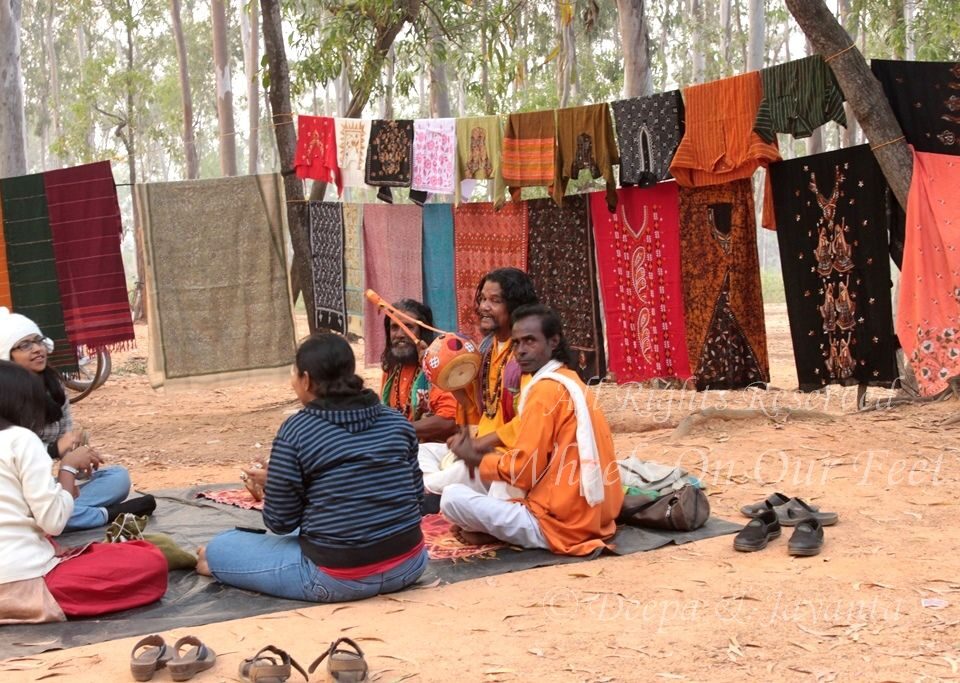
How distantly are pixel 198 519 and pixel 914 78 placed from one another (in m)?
4.65

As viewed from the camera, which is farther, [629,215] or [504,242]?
[504,242]

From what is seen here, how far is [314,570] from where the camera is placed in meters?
4.17

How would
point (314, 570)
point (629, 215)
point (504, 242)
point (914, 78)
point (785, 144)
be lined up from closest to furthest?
point (314, 570) → point (914, 78) → point (629, 215) → point (504, 242) → point (785, 144)

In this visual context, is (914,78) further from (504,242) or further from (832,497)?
(504,242)

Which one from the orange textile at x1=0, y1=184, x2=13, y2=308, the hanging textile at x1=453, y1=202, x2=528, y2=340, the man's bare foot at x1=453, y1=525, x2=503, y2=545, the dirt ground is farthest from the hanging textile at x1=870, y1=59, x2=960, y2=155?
the orange textile at x1=0, y1=184, x2=13, y2=308

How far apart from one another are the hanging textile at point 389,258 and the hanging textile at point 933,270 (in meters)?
3.88

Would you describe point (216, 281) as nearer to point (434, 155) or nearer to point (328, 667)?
point (434, 155)

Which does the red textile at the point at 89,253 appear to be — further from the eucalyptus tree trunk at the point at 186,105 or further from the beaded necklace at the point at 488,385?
the eucalyptus tree trunk at the point at 186,105

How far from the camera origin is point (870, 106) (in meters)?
6.56

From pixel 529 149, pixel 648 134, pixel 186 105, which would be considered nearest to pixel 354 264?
pixel 529 149

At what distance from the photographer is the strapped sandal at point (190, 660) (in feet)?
11.1

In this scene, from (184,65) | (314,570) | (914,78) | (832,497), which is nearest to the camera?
(314,570)

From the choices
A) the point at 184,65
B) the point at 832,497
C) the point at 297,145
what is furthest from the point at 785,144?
the point at 832,497

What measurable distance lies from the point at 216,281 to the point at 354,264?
1126mm
